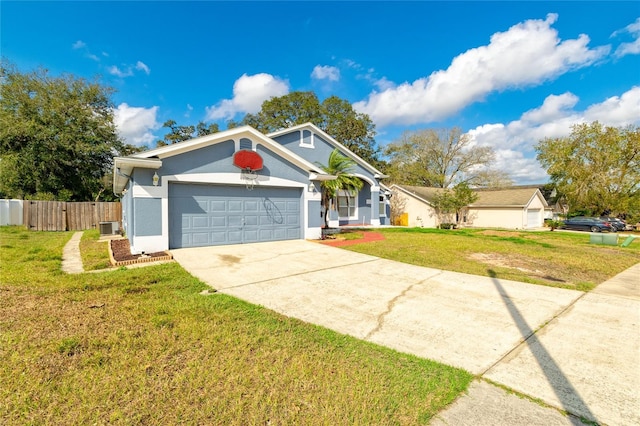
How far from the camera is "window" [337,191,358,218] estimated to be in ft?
65.6

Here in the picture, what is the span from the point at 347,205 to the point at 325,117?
16.5 m

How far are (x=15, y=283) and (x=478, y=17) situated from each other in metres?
17.3

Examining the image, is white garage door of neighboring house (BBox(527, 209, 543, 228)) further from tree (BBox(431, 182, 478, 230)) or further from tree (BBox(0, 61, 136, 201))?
tree (BBox(0, 61, 136, 201))

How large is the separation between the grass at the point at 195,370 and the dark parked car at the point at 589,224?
105 ft

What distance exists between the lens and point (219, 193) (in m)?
10.2

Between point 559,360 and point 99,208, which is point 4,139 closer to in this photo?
point 99,208

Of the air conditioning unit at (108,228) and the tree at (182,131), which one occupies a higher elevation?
the tree at (182,131)

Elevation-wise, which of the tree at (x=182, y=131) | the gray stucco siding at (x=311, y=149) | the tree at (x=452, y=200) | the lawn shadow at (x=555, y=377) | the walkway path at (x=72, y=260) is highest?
the tree at (x=182, y=131)

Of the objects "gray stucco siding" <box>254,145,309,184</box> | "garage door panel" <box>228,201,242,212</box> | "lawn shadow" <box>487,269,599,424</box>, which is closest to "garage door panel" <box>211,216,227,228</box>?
"garage door panel" <box>228,201,242,212</box>

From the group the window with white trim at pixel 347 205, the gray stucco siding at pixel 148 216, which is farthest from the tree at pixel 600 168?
the gray stucco siding at pixel 148 216

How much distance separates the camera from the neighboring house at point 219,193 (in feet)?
28.9

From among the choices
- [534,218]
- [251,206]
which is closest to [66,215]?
[251,206]

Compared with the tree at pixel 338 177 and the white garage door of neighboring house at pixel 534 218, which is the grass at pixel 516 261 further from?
the white garage door of neighboring house at pixel 534 218

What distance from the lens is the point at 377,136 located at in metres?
34.4
